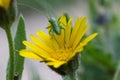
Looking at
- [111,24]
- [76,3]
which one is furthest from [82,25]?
[76,3]

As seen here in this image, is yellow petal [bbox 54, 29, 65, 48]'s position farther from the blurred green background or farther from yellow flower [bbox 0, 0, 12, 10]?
the blurred green background

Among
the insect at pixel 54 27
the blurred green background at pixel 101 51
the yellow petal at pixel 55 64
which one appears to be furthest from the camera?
the blurred green background at pixel 101 51

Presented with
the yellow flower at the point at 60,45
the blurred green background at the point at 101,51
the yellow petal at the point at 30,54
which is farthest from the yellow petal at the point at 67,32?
the blurred green background at the point at 101,51

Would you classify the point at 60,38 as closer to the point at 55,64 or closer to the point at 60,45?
the point at 60,45

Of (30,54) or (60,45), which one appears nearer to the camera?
(30,54)

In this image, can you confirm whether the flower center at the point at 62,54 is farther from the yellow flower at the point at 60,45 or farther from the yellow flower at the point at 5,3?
the yellow flower at the point at 5,3

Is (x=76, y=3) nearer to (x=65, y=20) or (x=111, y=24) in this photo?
(x=111, y=24)

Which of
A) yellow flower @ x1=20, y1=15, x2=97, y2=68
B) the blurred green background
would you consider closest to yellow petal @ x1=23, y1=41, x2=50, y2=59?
yellow flower @ x1=20, y1=15, x2=97, y2=68

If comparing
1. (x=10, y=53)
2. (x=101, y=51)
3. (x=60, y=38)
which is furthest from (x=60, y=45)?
(x=101, y=51)

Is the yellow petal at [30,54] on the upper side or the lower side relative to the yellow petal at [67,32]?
lower
